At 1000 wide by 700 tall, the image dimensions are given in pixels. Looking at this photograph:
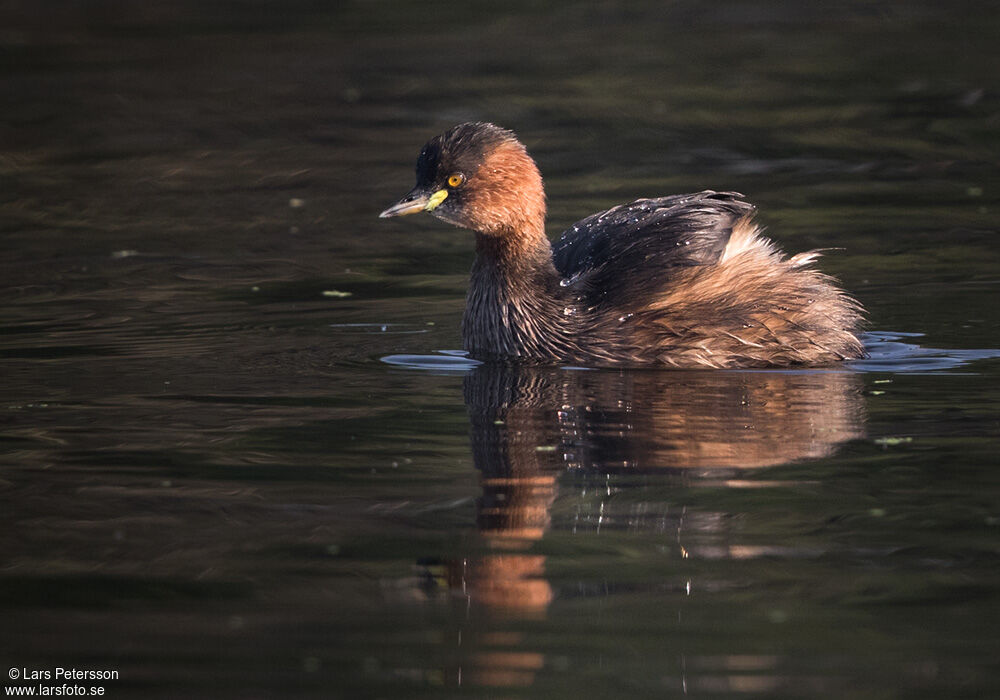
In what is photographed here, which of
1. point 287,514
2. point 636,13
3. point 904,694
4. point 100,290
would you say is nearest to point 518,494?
point 287,514

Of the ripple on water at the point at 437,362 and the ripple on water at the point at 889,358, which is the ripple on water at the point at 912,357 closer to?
the ripple on water at the point at 889,358

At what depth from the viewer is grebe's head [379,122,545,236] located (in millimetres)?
9578

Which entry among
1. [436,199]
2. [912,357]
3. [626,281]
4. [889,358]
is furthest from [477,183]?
[912,357]

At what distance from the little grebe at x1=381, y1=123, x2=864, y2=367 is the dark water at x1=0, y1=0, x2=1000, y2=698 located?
0.27m

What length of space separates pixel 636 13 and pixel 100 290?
1203 cm

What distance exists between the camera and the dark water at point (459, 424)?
5.35 meters

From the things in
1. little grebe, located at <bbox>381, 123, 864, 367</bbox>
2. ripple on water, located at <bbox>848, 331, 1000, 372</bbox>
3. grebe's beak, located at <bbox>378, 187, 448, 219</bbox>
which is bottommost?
ripple on water, located at <bbox>848, 331, 1000, 372</bbox>

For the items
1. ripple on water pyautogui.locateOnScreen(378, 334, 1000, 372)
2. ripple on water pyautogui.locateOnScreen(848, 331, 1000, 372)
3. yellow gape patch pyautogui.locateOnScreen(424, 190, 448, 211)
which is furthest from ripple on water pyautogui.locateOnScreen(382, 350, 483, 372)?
ripple on water pyautogui.locateOnScreen(848, 331, 1000, 372)

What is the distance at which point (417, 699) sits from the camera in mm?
4949

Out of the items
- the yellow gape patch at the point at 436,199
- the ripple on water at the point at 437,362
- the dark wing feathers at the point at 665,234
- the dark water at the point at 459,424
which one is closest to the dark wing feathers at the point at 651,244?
the dark wing feathers at the point at 665,234

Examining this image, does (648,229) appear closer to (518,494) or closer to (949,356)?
(949,356)

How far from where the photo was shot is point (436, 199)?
9.59 meters

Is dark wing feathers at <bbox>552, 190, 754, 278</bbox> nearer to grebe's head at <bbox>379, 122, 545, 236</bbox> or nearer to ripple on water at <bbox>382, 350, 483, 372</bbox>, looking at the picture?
grebe's head at <bbox>379, 122, 545, 236</bbox>

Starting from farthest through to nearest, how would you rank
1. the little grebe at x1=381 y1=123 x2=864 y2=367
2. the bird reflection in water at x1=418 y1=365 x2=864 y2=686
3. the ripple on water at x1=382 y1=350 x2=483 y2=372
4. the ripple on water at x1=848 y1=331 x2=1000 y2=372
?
1. the ripple on water at x1=382 y1=350 x2=483 y2=372
2. the little grebe at x1=381 y1=123 x2=864 y2=367
3. the ripple on water at x1=848 y1=331 x2=1000 y2=372
4. the bird reflection in water at x1=418 y1=365 x2=864 y2=686
